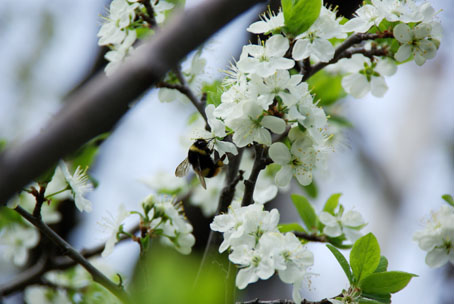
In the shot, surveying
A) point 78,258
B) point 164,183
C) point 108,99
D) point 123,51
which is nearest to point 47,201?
point 78,258

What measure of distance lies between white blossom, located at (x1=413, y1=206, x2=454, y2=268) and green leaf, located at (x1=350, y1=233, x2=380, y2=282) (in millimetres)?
310

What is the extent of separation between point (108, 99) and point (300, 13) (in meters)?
0.71

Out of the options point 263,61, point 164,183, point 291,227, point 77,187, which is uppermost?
point 263,61

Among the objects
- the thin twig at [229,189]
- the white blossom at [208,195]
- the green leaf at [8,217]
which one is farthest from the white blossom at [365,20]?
the green leaf at [8,217]

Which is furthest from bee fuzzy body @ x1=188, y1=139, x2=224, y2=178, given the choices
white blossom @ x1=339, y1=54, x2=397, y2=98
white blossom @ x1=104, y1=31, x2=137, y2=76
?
white blossom @ x1=339, y1=54, x2=397, y2=98

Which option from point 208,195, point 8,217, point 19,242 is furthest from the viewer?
point 208,195

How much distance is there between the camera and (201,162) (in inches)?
52.9

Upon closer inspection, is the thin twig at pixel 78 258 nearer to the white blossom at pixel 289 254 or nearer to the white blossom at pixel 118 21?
the white blossom at pixel 289 254

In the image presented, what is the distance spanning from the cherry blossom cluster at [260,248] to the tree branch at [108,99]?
1.82ft

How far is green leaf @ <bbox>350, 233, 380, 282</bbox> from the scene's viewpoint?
1.15m

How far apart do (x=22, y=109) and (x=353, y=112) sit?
2905mm

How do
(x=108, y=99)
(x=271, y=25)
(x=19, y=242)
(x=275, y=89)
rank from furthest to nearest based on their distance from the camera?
1. (x=19, y=242)
2. (x=271, y=25)
3. (x=275, y=89)
4. (x=108, y=99)

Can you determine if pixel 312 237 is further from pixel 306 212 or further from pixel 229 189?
pixel 229 189

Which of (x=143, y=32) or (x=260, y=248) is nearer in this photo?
(x=260, y=248)
